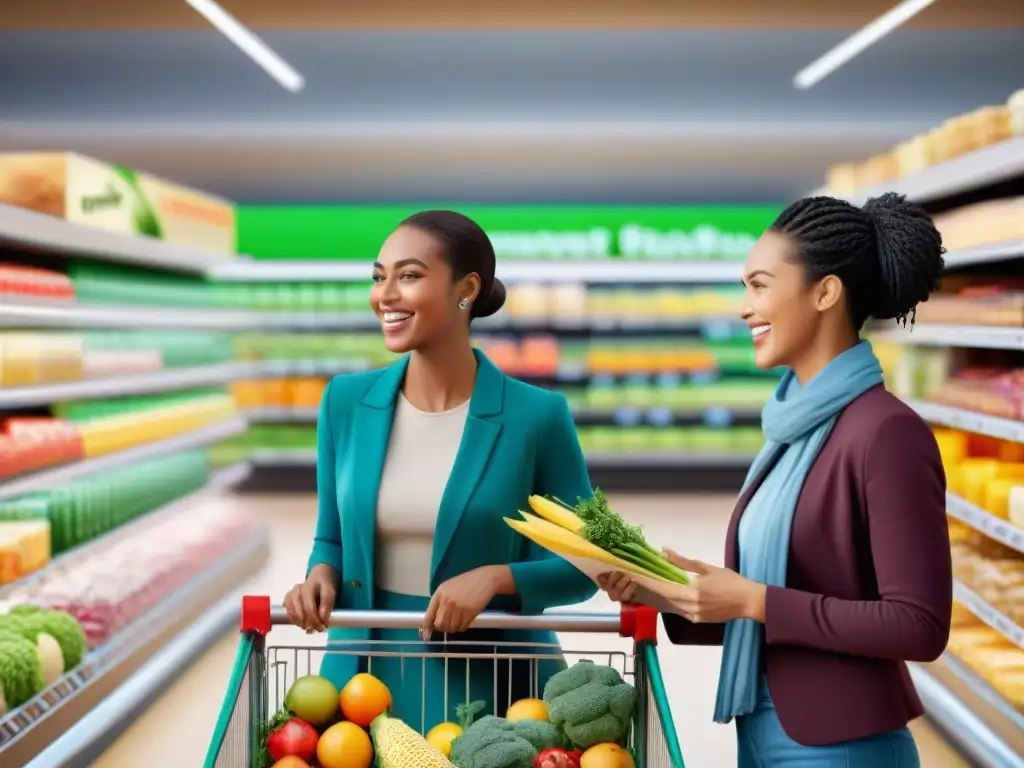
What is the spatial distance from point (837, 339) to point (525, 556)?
738mm

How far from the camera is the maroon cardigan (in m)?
1.47

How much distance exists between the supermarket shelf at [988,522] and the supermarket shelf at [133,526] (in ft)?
10.8

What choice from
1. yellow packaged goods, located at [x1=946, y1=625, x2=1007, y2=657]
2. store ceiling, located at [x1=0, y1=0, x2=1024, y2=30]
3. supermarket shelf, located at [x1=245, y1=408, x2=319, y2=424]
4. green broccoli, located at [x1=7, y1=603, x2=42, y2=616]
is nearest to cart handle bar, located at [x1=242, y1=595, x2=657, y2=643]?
green broccoli, located at [x1=7, y1=603, x2=42, y2=616]

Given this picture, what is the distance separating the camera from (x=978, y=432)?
4.30 m

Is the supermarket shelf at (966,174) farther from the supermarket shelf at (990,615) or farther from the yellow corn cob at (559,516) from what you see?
the yellow corn cob at (559,516)

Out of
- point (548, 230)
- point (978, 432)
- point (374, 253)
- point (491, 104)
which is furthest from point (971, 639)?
point (374, 253)

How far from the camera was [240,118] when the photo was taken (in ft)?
31.0

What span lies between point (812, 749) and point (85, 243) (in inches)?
153

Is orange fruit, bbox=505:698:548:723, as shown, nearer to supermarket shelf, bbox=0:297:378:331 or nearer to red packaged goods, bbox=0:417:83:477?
red packaged goods, bbox=0:417:83:477

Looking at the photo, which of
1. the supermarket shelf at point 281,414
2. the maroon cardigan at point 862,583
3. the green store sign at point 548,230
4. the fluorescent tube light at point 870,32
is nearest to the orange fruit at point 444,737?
the maroon cardigan at point 862,583

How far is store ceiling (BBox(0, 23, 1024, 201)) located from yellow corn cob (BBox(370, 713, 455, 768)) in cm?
741

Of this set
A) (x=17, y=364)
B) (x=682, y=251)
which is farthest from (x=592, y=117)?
(x=17, y=364)

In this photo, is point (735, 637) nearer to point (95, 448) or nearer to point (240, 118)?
point (95, 448)

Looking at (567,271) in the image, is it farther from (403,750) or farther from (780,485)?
(403,750)
